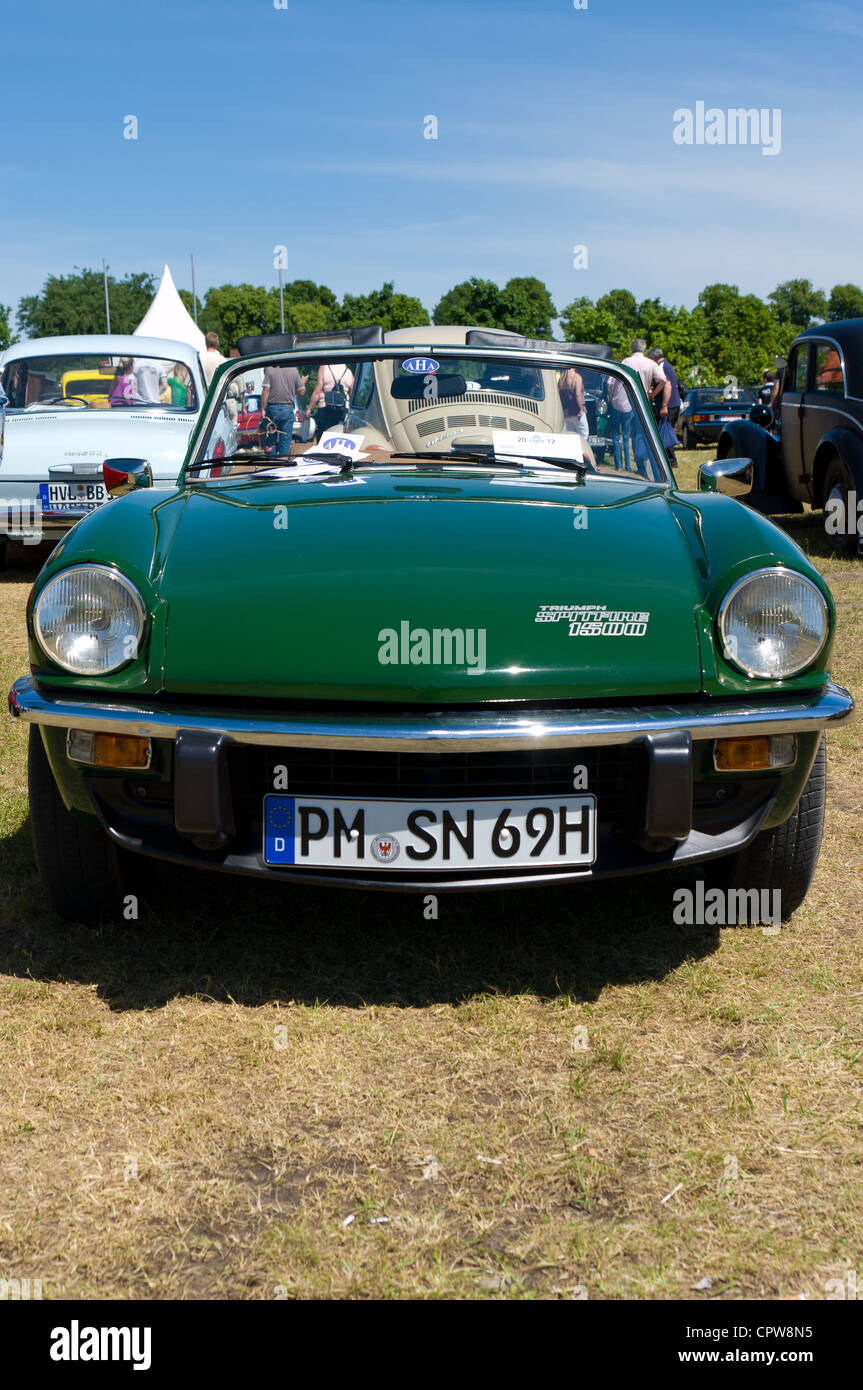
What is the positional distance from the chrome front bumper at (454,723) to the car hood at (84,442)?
19.3 ft

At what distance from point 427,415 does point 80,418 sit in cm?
557

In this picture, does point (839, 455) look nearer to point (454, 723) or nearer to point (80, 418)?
point (80, 418)

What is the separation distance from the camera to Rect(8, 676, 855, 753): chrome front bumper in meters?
2.32

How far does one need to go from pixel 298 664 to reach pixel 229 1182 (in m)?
0.96

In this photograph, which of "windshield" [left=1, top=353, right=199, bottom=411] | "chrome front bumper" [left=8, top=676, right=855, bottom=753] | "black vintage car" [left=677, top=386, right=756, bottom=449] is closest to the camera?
"chrome front bumper" [left=8, top=676, right=855, bottom=753]

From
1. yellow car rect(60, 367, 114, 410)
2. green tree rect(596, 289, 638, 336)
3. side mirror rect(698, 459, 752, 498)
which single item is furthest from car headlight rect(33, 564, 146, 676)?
green tree rect(596, 289, 638, 336)

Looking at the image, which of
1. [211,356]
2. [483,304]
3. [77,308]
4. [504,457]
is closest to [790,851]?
[504,457]

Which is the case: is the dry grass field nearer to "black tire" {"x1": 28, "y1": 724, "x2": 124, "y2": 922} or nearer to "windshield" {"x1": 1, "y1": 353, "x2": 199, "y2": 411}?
"black tire" {"x1": 28, "y1": 724, "x2": 124, "y2": 922}

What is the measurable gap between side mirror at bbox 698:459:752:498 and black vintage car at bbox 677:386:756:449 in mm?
19278

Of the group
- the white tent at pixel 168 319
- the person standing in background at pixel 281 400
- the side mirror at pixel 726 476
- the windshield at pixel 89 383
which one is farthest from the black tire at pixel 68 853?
the white tent at pixel 168 319

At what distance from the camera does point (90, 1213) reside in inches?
73.7

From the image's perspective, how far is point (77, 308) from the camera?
91812 mm
